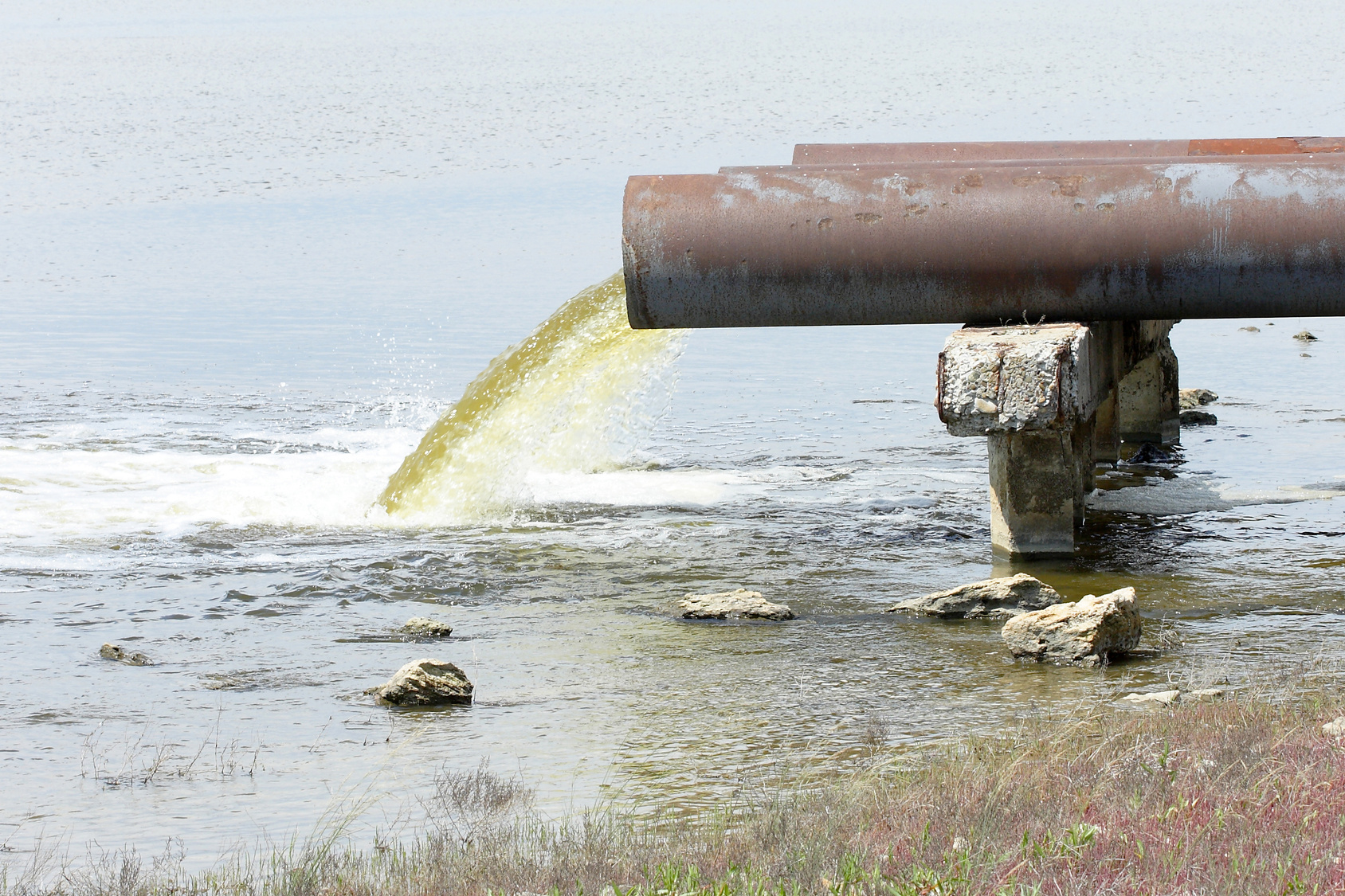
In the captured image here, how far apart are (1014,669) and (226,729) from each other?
294 cm

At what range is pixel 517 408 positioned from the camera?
393 inches

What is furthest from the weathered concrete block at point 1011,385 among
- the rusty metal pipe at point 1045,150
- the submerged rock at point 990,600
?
the rusty metal pipe at point 1045,150

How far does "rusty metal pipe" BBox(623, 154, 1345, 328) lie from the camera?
7.45 meters

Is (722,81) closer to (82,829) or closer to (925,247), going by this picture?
(925,247)

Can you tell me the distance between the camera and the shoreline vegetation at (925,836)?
143 inches

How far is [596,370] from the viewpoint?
9.95 meters

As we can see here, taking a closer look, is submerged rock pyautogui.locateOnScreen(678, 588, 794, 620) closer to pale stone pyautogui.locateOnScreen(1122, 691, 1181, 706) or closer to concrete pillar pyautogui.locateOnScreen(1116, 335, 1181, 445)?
pale stone pyautogui.locateOnScreen(1122, 691, 1181, 706)

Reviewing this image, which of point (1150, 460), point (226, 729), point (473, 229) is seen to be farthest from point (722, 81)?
point (226, 729)

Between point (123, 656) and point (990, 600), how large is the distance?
366 cm

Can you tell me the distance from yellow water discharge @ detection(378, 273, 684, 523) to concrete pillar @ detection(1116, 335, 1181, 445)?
134 inches

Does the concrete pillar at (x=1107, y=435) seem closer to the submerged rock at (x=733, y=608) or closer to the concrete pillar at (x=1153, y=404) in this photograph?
the concrete pillar at (x=1153, y=404)

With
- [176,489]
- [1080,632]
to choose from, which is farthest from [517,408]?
[1080,632]

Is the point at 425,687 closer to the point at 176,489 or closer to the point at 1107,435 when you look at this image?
the point at 176,489

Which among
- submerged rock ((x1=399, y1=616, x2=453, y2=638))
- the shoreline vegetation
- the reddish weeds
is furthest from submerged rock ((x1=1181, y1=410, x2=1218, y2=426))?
the reddish weeds
